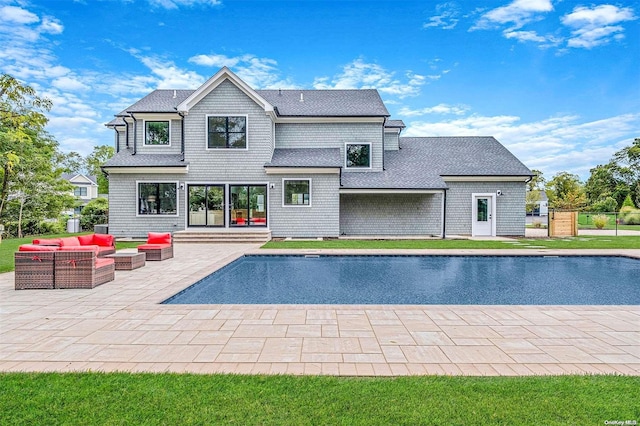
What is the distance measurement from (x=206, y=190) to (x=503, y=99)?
2119cm

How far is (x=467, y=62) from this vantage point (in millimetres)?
21484

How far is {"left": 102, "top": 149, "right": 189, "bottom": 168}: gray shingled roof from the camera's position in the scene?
53.8 ft

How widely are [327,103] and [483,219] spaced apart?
Answer: 34.6 ft

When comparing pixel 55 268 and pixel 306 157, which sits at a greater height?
pixel 306 157

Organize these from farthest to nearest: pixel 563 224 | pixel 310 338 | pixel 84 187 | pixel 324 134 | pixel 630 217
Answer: pixel 84 187
pixel 630 217
pixel 563 224
pixel 324 134
pixel 310 338

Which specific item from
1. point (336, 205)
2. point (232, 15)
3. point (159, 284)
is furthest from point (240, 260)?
point (232, 15)

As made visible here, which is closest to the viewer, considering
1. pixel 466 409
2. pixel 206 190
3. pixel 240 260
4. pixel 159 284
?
pixel 466 409

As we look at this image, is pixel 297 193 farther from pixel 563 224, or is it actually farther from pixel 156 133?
pixel 563 224

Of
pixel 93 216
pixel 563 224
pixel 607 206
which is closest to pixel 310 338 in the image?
pixel 563 224

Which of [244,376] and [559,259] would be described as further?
[559,259]

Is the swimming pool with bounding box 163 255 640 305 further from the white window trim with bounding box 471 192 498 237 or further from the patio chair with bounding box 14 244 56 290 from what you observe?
the white window trim with bounding box 471 192 498 237

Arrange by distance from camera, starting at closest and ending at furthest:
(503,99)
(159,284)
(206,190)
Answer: (159,284)
(206,190)
(503,99)

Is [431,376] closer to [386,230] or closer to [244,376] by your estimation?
[244,376]

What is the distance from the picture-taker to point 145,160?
16953 mm
